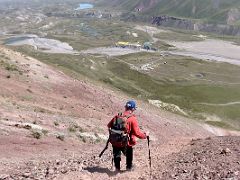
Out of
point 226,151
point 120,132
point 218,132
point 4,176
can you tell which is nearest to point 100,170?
point 120,132

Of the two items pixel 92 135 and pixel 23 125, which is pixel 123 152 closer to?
pixel 23 125

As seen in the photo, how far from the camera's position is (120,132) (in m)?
17.5

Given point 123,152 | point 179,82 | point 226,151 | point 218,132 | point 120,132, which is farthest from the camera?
point 179,82

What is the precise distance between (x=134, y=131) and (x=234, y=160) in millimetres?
4525

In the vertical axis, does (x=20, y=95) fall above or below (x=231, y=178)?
below

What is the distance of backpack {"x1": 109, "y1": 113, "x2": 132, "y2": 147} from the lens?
17531 mm

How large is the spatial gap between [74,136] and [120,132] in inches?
617

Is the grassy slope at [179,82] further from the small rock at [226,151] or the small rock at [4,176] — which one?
the small rock at [4,176]

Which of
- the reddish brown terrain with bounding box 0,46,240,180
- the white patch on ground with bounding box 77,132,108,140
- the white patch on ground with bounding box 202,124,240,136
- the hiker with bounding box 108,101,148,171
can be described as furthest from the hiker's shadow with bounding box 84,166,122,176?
the white patch on ground with bounding box 202,124,240,136

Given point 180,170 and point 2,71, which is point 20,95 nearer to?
point 2,71

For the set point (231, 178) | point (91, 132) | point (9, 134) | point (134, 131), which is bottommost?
point (91, 132)

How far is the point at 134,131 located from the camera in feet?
58.4

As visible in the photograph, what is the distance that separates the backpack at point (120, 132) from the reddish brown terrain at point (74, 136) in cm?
148

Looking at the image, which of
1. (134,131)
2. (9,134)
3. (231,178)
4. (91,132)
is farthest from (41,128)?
(231,178)
